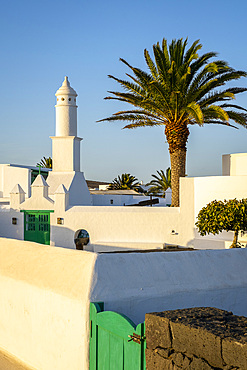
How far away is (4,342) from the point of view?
8805mm

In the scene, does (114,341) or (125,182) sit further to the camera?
(125,182)

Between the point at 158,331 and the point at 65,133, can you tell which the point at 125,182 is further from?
the point at 158,331

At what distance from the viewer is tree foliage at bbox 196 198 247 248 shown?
15703 millimetres

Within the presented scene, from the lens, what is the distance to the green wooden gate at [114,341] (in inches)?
227

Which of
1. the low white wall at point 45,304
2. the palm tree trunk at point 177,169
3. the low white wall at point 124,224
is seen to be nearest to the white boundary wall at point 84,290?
the low white wall at point 45,304

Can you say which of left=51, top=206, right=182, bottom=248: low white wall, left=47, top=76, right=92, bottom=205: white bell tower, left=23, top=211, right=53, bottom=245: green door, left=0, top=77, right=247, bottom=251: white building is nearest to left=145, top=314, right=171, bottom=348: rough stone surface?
left=0, top=77, right=247, bottom=251: white building

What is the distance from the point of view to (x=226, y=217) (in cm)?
1565

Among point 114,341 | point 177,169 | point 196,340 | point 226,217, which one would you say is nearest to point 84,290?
point 114,341

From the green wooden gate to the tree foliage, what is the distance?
9929 millimetres

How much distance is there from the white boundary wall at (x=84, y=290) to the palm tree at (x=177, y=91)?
11953 mm

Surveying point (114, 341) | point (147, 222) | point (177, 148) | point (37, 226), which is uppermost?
point (177, 148)

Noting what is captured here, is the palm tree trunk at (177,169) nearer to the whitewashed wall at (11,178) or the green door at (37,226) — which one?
the green door at (37,226)

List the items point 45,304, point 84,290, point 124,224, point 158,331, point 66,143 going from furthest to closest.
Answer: point 66,143
point 124,224
point 45,304
point 84,290
point 158,331

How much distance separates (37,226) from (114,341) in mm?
16761
